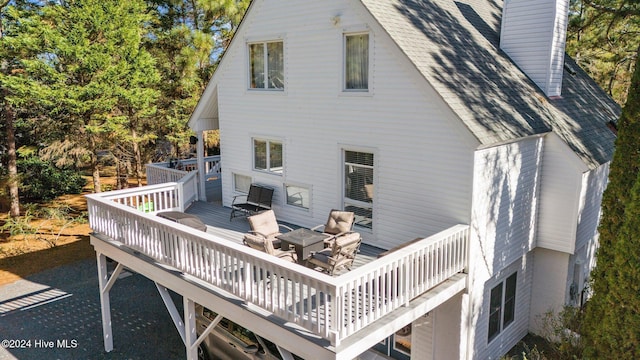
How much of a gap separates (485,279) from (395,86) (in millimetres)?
4144

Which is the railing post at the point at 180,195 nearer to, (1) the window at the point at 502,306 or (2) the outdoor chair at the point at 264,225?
(2) the outdoor chair at the point at 264,225

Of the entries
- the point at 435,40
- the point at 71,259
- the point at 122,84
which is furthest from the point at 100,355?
the point at 122,84

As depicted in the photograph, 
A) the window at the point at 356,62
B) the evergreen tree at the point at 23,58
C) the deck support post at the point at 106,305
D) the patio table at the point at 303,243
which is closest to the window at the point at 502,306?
the patio table at the point at 303,243

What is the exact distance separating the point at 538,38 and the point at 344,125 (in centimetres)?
563

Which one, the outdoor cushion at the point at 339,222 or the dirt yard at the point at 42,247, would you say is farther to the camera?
the dirt yard at the point at 42,247

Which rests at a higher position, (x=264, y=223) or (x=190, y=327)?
(x=264, y=223)

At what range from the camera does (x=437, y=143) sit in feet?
28.2

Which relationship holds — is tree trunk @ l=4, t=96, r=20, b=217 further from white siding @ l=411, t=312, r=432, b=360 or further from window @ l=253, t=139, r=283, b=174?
white siding @ l=411, t=312, r=432, b=360

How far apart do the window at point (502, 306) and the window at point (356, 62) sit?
16.8ft

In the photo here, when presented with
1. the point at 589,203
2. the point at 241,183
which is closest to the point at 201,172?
the point at 241,183

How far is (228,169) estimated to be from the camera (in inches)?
534

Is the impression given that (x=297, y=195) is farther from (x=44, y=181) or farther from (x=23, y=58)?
(x=44, y=181)

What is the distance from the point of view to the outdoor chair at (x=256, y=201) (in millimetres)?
12180

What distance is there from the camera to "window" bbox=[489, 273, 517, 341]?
31.8ft
